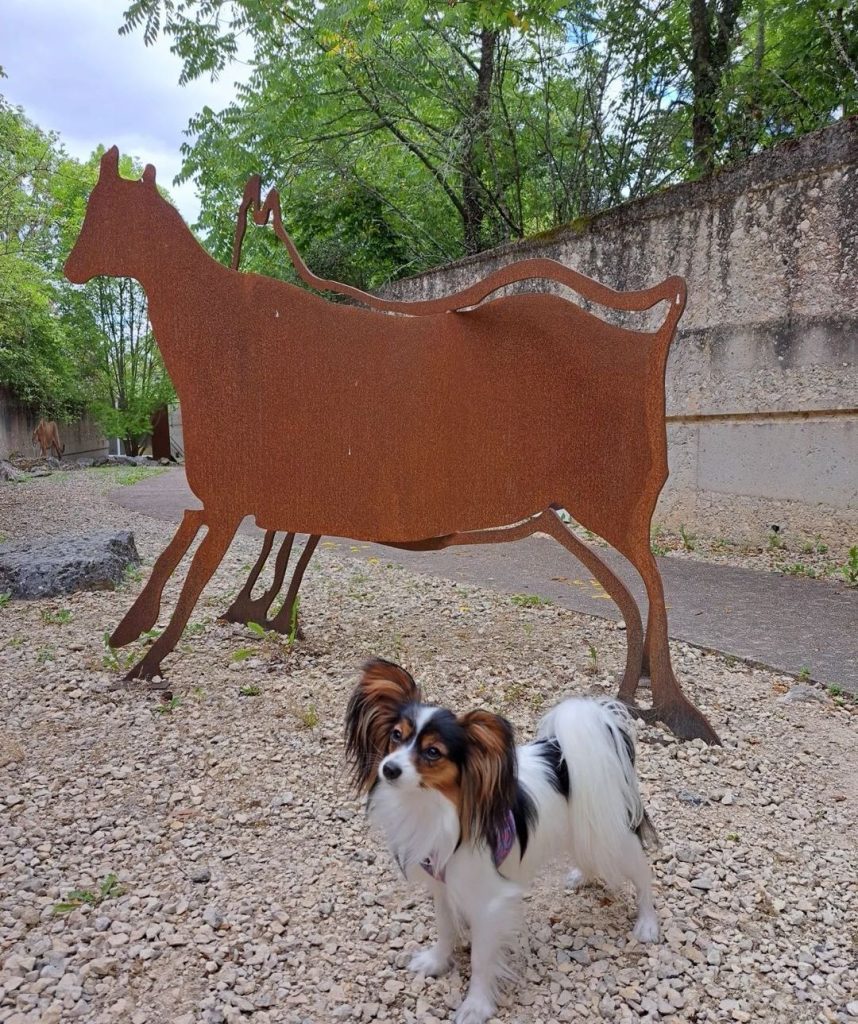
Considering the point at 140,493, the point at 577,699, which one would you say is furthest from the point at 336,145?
the point at 577,699

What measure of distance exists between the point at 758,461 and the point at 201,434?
454cm

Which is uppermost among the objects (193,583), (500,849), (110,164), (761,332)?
(110,164)

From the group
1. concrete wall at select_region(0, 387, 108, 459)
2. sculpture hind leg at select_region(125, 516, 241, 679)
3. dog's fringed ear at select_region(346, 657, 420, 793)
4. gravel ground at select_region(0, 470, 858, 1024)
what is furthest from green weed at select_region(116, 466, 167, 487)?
dog's fringed ear at select_region(346, 657, 420, 793)

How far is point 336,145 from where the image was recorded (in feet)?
28.4

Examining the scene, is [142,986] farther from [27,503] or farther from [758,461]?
[27,503]

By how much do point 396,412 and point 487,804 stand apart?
1.84 m

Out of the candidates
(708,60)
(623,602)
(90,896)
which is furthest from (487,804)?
(708,60)

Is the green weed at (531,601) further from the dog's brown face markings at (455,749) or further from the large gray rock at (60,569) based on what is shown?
the dog's brown face markings at (455,749)

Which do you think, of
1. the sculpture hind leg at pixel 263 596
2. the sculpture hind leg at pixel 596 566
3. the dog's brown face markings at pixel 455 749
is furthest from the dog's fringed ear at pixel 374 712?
the sculpture hind leg at pixel 263 596

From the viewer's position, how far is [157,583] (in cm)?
316

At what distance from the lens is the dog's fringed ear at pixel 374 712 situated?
5.06ft

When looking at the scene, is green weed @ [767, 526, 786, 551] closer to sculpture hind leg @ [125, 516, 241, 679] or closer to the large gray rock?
sculpture hind leg @ [125, 516, 241, 679]

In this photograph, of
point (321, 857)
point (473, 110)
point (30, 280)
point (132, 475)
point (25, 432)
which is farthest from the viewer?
point (25, 432)

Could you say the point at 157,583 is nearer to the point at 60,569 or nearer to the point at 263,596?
the point at 263,596
